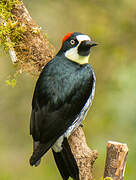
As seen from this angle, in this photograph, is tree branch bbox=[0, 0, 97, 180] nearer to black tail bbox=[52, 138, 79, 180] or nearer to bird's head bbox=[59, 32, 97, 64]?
black tail bbox=[52, 138, 79, 180]

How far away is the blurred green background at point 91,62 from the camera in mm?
5664

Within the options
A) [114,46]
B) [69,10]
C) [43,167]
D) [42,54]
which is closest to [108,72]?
[114,46]

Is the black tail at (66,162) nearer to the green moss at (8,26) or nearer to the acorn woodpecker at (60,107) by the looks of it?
the acorn woodpecker at (60,107)

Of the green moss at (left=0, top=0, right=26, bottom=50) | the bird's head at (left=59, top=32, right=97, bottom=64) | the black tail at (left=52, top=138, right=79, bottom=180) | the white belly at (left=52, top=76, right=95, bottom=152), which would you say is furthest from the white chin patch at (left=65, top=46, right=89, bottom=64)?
the black tail at (left=52, top=138, right=79, bottom=180)

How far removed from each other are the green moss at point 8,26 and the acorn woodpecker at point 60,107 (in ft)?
1.29

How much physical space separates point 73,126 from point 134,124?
114 cm

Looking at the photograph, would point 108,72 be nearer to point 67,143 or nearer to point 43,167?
point 43,167

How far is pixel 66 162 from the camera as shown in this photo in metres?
3.49

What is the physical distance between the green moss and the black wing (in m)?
0.41

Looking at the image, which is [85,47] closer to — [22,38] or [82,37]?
[82,37]

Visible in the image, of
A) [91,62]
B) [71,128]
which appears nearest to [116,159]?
[71,128]

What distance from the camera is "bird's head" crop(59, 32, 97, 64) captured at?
366cm

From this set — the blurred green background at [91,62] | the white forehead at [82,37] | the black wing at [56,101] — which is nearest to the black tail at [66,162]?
the black wing at [56,101]

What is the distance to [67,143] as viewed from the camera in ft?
11.2
